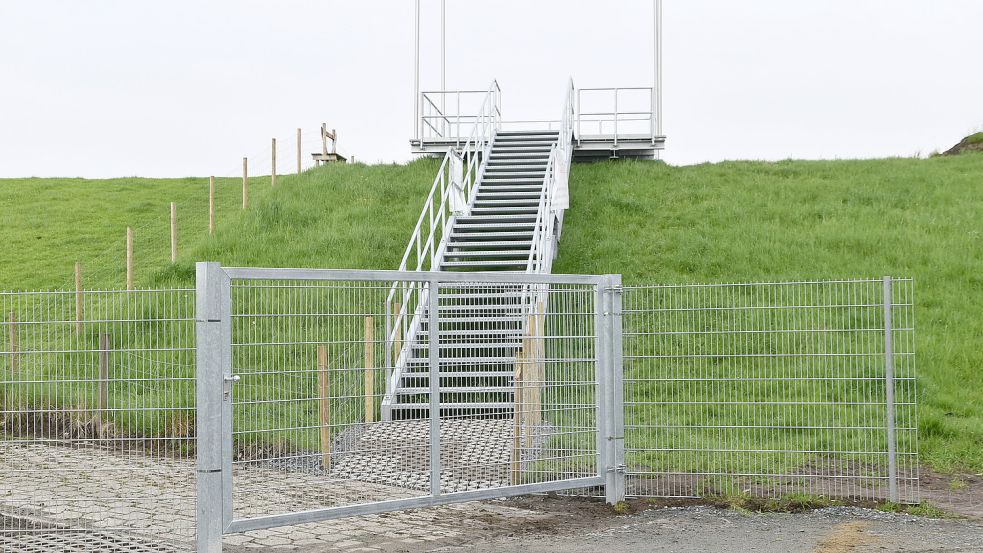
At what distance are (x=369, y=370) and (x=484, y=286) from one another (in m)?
1.73

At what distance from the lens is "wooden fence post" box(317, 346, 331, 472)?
7.91 meters

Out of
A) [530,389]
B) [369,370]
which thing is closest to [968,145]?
[530,389]

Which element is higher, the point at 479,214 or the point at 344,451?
the point at 479,214

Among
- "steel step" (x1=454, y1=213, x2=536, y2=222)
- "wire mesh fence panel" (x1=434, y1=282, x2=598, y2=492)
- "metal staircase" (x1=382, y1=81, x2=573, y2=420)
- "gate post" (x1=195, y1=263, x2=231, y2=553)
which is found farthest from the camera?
"steel step" (x1=454, y1=213, x2=536, y2=222)

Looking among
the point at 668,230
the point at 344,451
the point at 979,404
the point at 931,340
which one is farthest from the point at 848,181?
the point at 344,451

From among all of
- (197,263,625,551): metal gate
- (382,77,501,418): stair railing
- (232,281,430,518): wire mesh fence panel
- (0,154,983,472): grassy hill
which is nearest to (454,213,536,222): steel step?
(382,77,501,418): stair railing

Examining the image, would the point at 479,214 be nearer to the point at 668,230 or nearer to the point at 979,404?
the point at 668,230

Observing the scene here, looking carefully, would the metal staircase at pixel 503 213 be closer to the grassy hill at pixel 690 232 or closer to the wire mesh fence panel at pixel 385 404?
the grassy hill at pixel 690 232

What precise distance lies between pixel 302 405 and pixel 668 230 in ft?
50.5

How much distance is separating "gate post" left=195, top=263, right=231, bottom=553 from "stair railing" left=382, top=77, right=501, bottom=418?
4.86 ft

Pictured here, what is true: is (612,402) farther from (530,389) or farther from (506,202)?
(506,202)

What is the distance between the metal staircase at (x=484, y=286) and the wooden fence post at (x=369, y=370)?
0.13 m

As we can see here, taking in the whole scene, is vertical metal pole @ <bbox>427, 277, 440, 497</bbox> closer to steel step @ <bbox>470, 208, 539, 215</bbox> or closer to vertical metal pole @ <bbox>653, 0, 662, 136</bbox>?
steel step @ <bbox>470, 208, 539, 215</bbox>

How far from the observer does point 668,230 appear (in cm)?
2212
